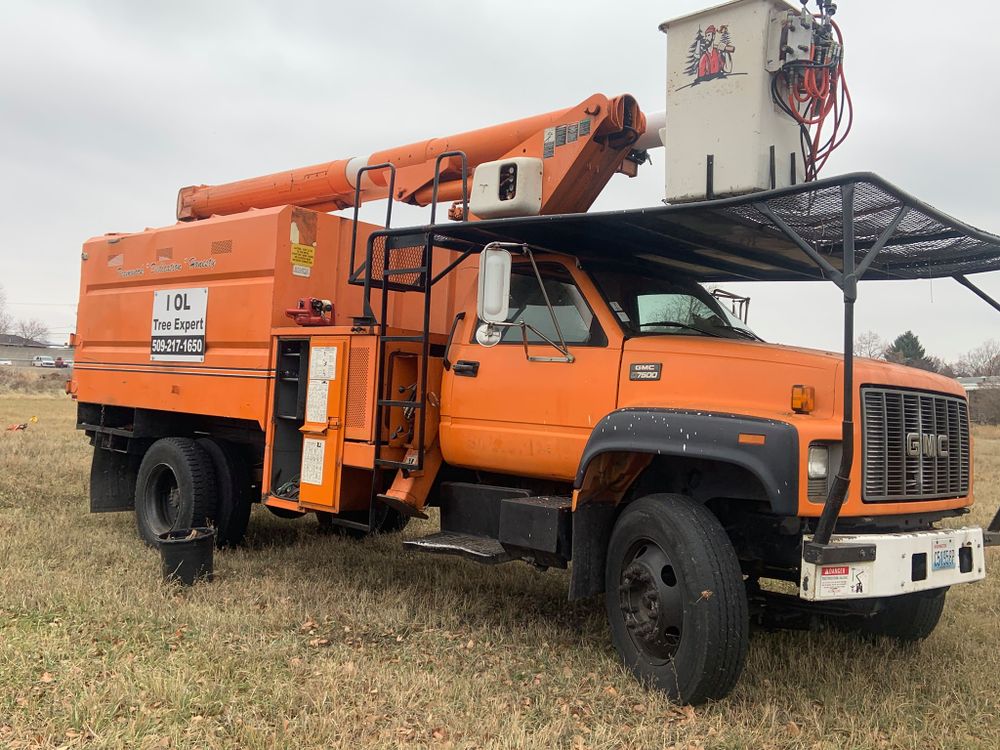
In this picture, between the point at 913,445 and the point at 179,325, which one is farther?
the point at 179,325

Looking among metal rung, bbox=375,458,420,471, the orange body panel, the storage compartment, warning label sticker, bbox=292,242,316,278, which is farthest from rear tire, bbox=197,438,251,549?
metal rung, bbox=375,458,420,471

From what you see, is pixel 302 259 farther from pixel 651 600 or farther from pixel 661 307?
pixel 651 600

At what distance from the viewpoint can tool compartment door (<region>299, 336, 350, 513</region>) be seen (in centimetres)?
604

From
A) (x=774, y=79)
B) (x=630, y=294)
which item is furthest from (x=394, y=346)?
(x=774, y=79)

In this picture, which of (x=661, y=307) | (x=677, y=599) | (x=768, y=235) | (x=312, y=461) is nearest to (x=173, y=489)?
(x=312, y=461)

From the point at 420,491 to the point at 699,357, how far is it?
87.4 inches

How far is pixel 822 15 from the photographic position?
449 centimetres

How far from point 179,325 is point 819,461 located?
Answer: 553cm

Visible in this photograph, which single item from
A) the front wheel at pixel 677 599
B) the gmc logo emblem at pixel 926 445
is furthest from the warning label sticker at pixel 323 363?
the gmc logo emblem at pixel 926 445

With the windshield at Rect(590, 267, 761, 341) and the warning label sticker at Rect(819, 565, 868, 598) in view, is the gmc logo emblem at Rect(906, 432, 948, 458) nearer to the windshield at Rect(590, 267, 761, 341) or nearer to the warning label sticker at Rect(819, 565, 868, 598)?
the warning label sticker at Rect(819, 565, 868, 598)

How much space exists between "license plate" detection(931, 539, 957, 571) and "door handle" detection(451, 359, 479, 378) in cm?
276

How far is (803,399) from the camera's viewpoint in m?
4.07

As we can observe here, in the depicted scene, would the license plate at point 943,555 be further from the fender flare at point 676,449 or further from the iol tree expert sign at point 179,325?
the iol tree expert sign at point 179,325

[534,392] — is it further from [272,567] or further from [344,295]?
[272,567]
